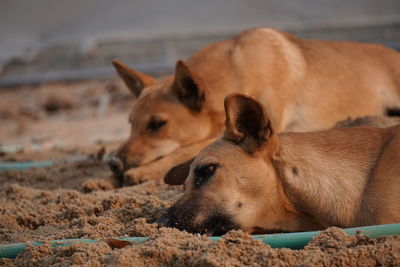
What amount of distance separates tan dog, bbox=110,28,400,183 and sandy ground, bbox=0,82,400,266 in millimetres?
537

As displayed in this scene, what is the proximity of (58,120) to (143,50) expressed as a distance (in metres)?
4.38

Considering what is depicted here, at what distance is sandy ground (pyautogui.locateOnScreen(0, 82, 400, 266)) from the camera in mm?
2828

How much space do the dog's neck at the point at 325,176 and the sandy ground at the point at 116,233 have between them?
0.37m

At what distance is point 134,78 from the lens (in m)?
6.18

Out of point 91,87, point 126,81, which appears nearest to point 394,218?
point 126,81

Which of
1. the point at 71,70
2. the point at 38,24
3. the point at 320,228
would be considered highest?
the point at 320,228

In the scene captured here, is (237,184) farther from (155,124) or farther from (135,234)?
(155,124)

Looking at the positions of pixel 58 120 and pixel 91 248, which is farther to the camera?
pixel 58 120

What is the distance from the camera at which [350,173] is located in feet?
11.5

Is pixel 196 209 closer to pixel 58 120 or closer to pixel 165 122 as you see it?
pixel 165 122

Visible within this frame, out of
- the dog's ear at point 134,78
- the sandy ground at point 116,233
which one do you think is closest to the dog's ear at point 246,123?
the sandy ground at point 116,233

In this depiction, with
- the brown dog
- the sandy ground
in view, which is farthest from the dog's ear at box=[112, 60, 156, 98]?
the brown dog

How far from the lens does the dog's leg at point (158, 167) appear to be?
5230 mm

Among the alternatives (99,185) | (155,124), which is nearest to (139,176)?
(99,185)
